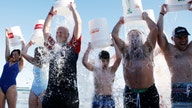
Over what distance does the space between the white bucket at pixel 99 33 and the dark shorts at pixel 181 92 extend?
1.76 m

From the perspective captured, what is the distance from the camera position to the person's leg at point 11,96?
268 inches

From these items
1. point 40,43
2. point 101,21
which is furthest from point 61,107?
point 40,43

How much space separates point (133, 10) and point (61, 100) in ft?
7.18

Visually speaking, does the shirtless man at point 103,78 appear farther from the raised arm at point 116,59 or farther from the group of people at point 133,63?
the group of people at point 133,63

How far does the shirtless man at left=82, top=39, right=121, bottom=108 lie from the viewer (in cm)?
645

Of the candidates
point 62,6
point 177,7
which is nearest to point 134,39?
point 177,7

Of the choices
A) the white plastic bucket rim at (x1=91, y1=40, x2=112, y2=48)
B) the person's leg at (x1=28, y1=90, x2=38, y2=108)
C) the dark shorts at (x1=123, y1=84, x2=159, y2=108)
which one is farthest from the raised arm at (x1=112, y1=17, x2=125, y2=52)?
the person's leg at (x1=28, y1=90, x2=38, y2=108)

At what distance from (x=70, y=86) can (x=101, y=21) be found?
2054 millimetres

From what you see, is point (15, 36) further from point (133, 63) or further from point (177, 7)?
point (177, 7)

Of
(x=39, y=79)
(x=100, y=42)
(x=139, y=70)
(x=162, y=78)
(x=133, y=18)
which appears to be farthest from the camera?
(x=39, y=79)

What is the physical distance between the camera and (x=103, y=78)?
6.64 meters

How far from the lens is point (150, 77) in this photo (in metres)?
5.18

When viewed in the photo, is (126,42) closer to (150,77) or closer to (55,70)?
(150,77)

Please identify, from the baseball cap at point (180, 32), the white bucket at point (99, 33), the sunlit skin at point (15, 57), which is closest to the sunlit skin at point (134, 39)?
the baseball cap at point (180, 32)
